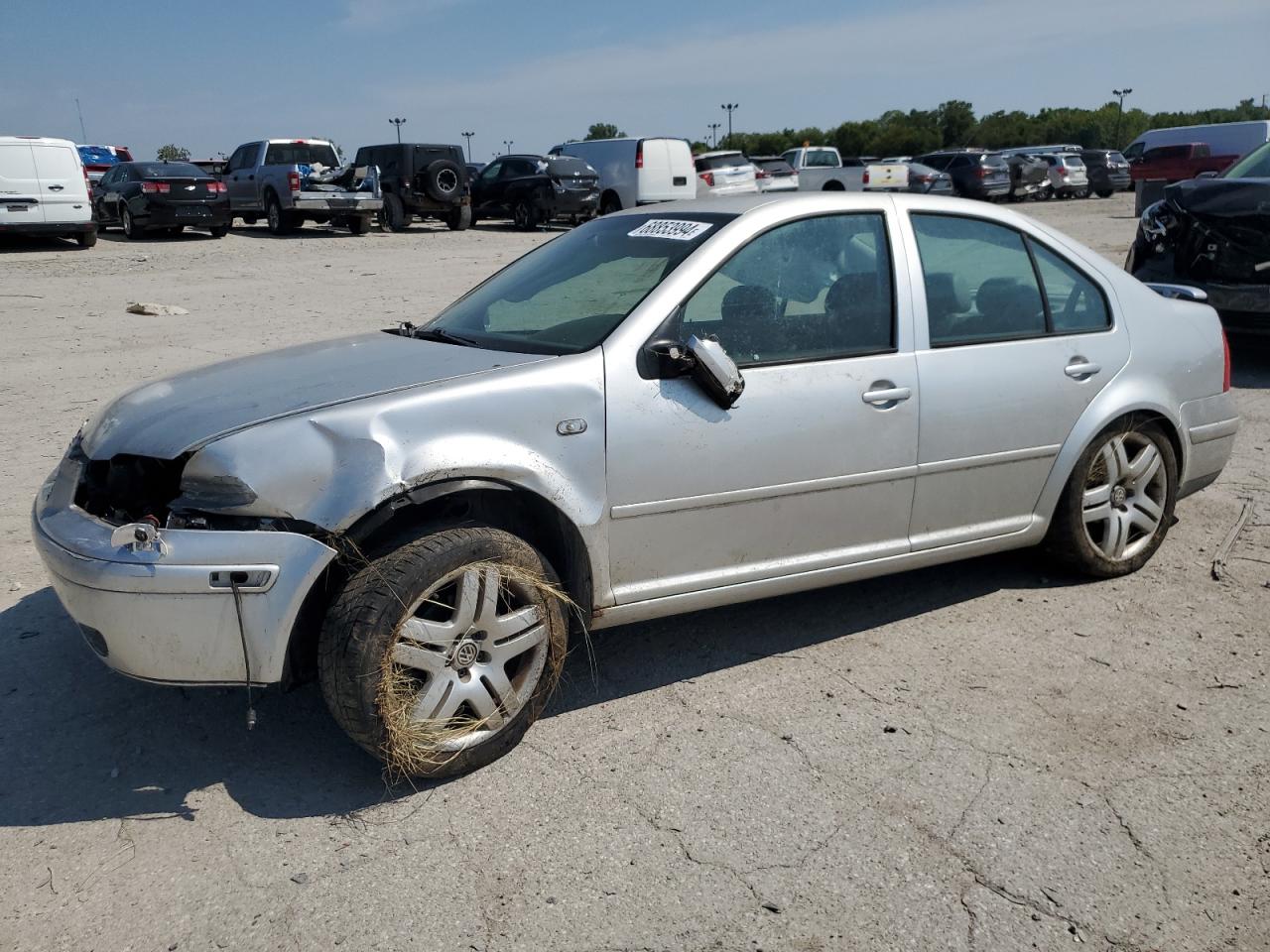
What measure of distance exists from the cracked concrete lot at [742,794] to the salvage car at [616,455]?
31 centimetres

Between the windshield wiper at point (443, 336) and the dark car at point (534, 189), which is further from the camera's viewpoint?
the dark car at point (534, 189)

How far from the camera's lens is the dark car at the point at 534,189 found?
78.2ft

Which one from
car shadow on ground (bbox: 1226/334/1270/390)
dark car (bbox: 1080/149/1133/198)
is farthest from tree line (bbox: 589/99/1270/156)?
car shadow on ground (bbox: 1226/334/1270/390)

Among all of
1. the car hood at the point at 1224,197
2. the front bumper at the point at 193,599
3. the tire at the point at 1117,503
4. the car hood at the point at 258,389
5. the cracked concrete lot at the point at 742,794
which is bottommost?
the cracked concrete lot at the point at 742,794

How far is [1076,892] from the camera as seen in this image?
9.23 feet

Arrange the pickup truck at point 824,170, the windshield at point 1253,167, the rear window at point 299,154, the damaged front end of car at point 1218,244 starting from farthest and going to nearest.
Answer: the pickup truck at point 824,170 < the rear window at point 299,154 < the windshield at point 1253,167 < the damaged front end of car at point 1218,244

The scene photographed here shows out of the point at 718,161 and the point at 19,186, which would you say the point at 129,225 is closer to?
the point at 19,186

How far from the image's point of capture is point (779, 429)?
3.79 metres

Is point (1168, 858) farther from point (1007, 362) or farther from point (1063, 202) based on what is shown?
point (1063, 202)

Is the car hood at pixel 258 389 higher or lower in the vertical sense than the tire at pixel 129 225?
higher

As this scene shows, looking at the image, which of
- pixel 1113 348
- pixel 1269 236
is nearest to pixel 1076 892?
pixel 1113 348

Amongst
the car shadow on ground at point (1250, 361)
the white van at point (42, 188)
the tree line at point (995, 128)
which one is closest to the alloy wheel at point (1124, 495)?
the car shadow on ground at point (1250, 361)

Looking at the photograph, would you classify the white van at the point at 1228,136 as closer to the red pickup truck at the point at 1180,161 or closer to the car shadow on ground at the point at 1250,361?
the red pickup truck at the point at 1180,161

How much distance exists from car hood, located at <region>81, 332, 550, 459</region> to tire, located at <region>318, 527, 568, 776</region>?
54cm
